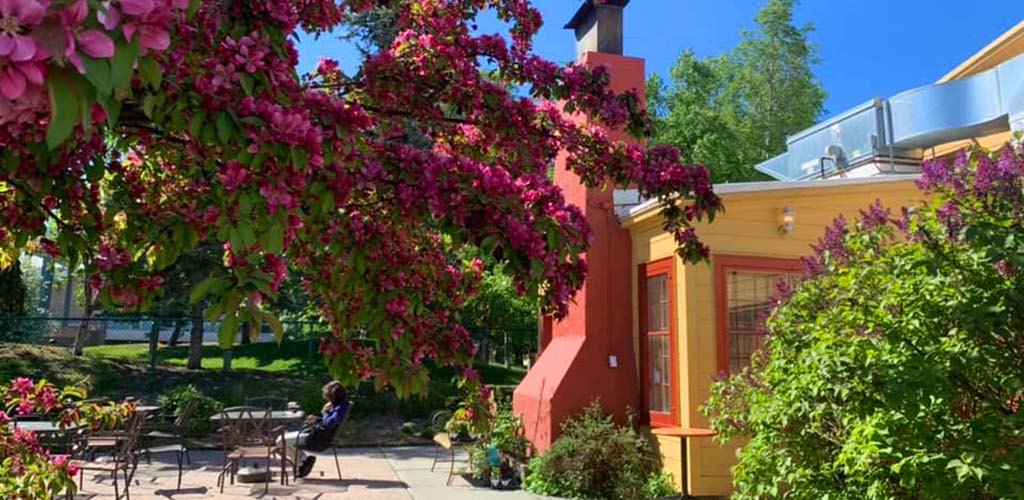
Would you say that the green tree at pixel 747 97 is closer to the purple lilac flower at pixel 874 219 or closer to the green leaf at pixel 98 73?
the purple lilac flower at pixel 874 219

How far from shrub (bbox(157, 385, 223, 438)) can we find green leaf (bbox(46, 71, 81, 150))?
11.9 metres

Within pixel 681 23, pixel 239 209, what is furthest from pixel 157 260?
pixel 681 23

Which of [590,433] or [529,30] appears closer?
[529,30]

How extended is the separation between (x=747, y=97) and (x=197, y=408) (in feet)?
55.9

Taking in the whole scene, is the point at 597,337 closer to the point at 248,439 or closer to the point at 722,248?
the point at 722,248

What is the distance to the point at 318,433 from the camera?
7.79 metres

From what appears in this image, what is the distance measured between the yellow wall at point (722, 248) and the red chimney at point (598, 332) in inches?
26.5

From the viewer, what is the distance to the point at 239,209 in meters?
1.89

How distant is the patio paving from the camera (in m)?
7.08

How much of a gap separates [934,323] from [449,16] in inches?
106

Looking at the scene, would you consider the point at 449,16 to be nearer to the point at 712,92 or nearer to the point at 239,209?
the point at 239,209

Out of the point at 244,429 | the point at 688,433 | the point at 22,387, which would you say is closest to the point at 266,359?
the point at 244,429

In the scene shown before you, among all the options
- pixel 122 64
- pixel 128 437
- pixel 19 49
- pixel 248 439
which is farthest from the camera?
pixel 248 439

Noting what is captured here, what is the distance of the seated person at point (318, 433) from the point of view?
25.6ft
